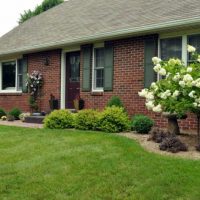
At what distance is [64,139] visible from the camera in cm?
885

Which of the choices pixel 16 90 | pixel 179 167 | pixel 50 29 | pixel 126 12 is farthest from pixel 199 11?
pixel 16 90

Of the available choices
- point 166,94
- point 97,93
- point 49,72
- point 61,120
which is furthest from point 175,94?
point 49,72

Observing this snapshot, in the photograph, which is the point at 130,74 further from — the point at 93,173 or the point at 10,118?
the point at 93,173

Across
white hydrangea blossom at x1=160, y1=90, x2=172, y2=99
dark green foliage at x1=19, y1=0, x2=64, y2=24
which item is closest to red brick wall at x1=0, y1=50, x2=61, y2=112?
white hydrangea blossom at x1=160, y1=90, x2=172, y2=99

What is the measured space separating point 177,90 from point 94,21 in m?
6.93

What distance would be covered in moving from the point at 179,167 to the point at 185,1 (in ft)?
21.9

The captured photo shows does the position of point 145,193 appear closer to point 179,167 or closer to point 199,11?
point 179,167

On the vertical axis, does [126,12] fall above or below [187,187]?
above

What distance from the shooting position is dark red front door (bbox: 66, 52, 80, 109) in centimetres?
1412

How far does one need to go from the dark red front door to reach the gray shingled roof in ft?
2.64

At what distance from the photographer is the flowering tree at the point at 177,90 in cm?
751

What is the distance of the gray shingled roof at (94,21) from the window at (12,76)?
0.77 meters

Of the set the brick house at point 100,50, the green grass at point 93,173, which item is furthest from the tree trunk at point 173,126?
the green grass at point 93,173

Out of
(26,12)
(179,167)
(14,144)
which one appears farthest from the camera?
(26,12)
